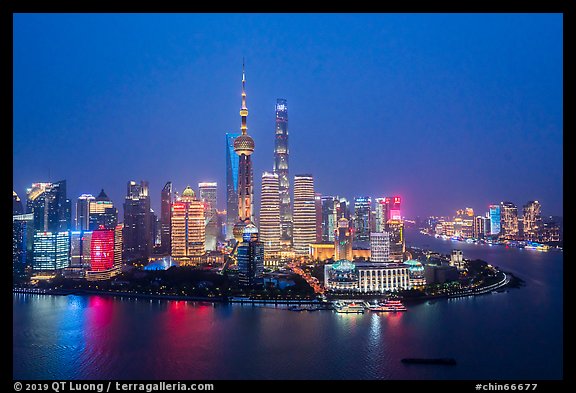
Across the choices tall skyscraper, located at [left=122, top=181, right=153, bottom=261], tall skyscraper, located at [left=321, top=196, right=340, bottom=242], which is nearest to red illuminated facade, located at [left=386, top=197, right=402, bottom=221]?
tall skyscraper, located at [left=321, top=196, right=340, bottom=242]

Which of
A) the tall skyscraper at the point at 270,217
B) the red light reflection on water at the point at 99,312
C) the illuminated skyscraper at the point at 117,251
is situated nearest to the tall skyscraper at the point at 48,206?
the illuminated skyscraper at the point at 117,251

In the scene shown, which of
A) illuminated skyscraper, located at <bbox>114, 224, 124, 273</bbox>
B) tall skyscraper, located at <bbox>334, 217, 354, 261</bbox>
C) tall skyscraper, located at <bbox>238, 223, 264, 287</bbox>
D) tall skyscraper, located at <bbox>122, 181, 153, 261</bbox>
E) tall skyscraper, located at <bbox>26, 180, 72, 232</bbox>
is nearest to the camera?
tall skyscraper, located at <bbox>238, 223, 264, 287</bbox>

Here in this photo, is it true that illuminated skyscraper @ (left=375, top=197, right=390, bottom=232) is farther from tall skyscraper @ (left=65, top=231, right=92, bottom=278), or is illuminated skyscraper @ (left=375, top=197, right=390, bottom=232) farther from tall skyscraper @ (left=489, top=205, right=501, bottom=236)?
tall skyscraper @ (left=65, top=231, right=92, bottom=278)

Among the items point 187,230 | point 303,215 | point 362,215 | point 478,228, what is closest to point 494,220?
point 478,228

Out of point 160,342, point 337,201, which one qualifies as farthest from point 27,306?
point 337,201

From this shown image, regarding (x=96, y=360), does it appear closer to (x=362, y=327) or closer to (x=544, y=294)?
(x=362, y=327)

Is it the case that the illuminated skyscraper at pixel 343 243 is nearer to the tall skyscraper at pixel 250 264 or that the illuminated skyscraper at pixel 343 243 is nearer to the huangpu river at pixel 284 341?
the tall skyscraper at pixel 250 264

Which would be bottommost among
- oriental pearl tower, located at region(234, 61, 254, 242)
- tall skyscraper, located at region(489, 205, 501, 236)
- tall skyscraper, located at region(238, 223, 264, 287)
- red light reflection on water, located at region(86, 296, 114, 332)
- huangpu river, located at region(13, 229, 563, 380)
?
red light reflection on water, located at region(86, 296, 114, 332)
